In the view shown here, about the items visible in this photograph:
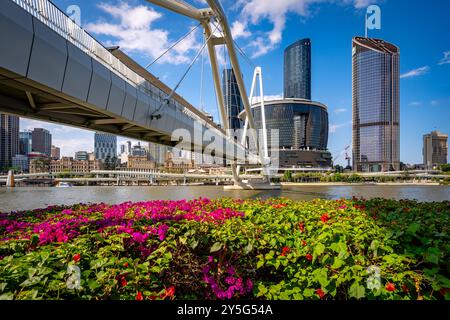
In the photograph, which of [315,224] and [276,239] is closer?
[276,239]

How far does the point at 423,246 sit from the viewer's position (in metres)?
2.82

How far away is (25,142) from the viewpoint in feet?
543

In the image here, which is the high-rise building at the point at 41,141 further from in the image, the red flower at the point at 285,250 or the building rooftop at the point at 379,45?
the red flower at the point at 285,250

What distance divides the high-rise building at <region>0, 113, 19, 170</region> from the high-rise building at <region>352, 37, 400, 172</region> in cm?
16828

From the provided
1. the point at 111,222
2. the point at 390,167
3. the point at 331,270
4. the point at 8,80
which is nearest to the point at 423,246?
the point at 331,270

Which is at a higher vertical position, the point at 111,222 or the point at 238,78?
the point at 238,78

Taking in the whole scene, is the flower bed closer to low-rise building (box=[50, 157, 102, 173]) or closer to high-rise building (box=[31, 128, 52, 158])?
low-rise building (box=[50, 157, 102, 173])

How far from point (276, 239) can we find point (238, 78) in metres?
26.1

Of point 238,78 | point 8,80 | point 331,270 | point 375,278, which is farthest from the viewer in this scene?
point 238,78

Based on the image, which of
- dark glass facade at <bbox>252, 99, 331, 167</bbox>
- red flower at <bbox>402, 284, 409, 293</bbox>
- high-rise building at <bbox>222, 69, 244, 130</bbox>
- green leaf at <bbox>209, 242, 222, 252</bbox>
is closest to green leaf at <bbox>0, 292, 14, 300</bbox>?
green leaf at <bbox>209, 242, 222, 252</bbox>

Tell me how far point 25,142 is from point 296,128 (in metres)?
156

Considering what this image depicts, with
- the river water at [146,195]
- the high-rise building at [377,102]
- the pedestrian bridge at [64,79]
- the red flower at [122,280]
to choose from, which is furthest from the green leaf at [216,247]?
the high-rise building at [377,102]

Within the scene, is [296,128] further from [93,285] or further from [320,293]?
[93,285]
